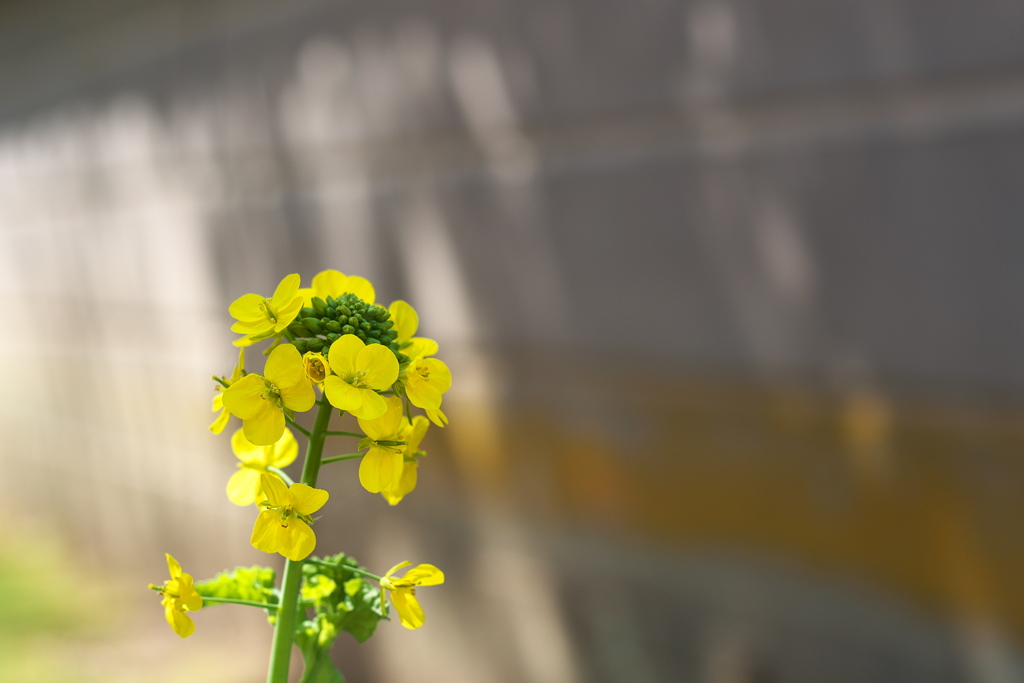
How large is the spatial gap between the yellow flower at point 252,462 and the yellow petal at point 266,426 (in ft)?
0.09

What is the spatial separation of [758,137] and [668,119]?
0.18 meters

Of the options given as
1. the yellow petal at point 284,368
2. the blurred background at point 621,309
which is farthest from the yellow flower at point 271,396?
the blurred background at point 621,309

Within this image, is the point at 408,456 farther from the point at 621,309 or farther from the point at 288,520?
the point at 621,309

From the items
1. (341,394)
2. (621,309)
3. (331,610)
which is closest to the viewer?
(341,394)

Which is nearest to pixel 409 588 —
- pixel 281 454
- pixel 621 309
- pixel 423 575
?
pixel 423 575

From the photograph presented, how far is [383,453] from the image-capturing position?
0.42 m

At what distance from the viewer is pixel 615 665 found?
5.78 feet

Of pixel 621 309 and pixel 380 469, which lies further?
pixel 621 309

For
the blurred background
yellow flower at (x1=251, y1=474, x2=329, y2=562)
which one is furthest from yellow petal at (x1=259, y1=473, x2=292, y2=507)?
the blurred background

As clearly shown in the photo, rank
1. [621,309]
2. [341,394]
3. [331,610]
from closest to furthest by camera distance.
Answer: [341,394], [331,610], [621,309]

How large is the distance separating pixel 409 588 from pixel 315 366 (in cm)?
13

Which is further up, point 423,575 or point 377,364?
point 377,364

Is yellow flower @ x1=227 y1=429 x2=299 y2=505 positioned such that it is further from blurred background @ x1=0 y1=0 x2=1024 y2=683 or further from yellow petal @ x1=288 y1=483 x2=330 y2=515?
blurred background @ x1=0 y1=0 x2=1024 y2=683

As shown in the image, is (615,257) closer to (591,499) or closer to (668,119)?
(668,119)
